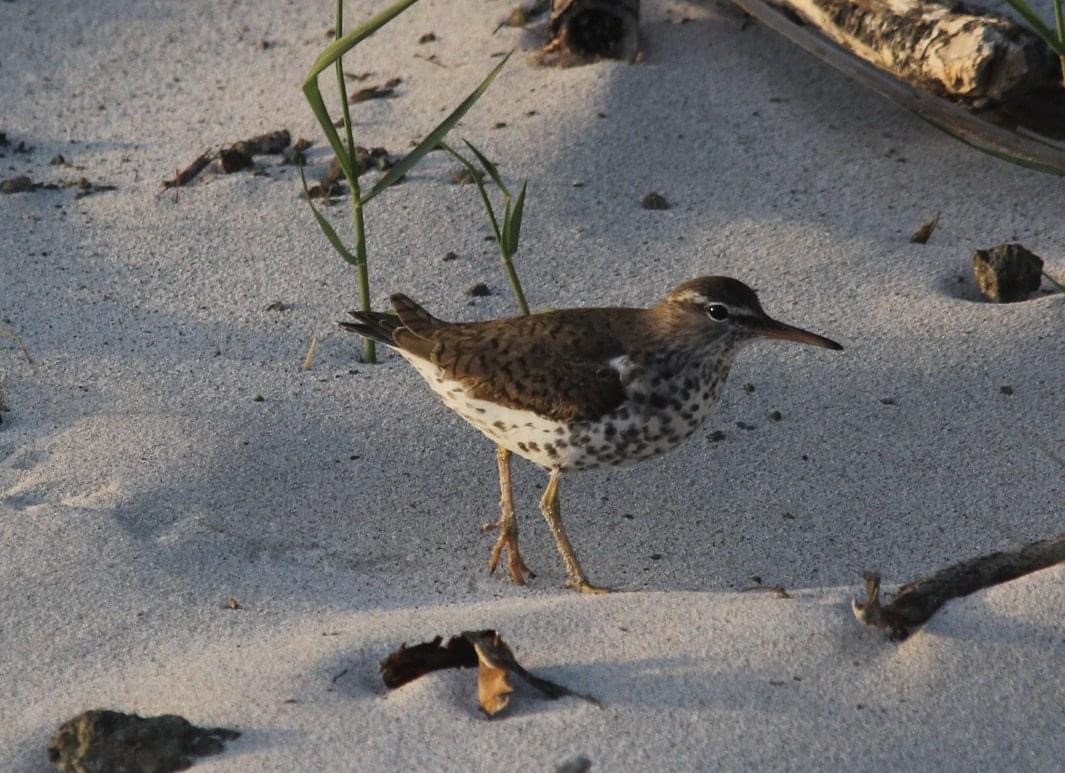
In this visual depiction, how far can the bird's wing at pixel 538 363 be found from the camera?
15.3ft

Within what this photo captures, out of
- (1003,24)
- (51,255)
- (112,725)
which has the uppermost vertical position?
(1003,24)

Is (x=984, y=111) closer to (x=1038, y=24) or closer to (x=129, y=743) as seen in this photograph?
(x=1038, y=24)

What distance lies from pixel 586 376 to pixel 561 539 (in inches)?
21.2

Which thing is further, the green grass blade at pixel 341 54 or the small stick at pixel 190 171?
the small stick at pixel 190 171

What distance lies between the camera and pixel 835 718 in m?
3.66

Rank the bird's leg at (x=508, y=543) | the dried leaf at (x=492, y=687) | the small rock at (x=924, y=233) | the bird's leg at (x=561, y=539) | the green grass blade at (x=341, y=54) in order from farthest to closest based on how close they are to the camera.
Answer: the small rock at (x=924, y=233) → the bird's leg at (x=508, y=543) → the bird's leg at (x=561, y=539) → the green grass blade at (x=341, y=54) → the dried leaf at (x=492, y=687)

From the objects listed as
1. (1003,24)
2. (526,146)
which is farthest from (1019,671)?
(526,146)

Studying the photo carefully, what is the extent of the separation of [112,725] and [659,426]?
1.90 metres

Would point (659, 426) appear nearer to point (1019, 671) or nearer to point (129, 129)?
point (1019, 671)

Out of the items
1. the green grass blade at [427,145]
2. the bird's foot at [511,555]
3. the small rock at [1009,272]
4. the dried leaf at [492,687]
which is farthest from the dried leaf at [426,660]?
the small rock at [1009,272]

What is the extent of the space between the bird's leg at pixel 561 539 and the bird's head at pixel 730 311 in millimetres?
696

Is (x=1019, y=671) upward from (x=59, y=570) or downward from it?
upward

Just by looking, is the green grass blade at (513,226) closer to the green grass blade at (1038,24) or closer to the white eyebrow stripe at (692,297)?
the white eyebrow stripe at (692,297)

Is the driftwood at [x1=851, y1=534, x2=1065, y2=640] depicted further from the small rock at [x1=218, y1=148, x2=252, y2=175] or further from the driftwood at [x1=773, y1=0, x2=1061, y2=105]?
the small rock at [x1=218, y1=148, x2=252, y2=175]
